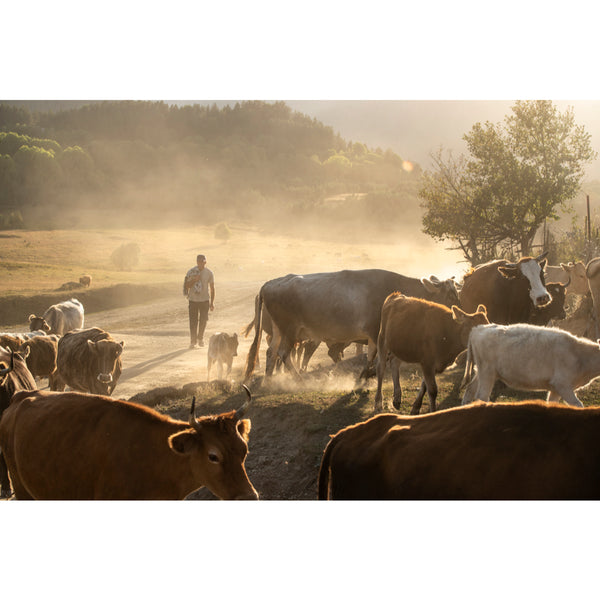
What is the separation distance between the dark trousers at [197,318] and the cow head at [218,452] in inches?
433

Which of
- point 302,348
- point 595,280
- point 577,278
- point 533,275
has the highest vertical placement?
point 533,275

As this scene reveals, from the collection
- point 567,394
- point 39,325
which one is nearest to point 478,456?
point 567,394

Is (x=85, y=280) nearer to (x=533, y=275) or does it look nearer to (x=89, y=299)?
(x=89, y=299)

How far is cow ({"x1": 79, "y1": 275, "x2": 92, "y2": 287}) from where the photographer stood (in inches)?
1153

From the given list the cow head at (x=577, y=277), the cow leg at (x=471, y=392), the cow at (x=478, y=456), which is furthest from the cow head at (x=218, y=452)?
the cow head at (x=577, y=277)

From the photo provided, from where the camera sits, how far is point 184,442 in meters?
4.25

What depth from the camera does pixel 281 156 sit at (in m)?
52.4

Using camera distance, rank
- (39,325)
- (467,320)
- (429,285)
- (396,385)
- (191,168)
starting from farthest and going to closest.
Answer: (191,168)
(39,325)
(429,285)
(396,385)
(467,320)

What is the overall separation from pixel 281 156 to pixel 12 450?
49.0 meters

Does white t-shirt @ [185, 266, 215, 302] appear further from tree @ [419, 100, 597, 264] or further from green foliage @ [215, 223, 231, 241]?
green foliage @ [215, 223, 231, 241]

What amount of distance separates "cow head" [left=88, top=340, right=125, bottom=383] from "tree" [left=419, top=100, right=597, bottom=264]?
10168 millimetres

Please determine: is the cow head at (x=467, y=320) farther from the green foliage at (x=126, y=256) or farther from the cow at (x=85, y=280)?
the green foliage at (x=126, y=256)

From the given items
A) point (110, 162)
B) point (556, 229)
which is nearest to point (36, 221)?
point (110, 162)

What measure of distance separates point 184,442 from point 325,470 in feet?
3.16
